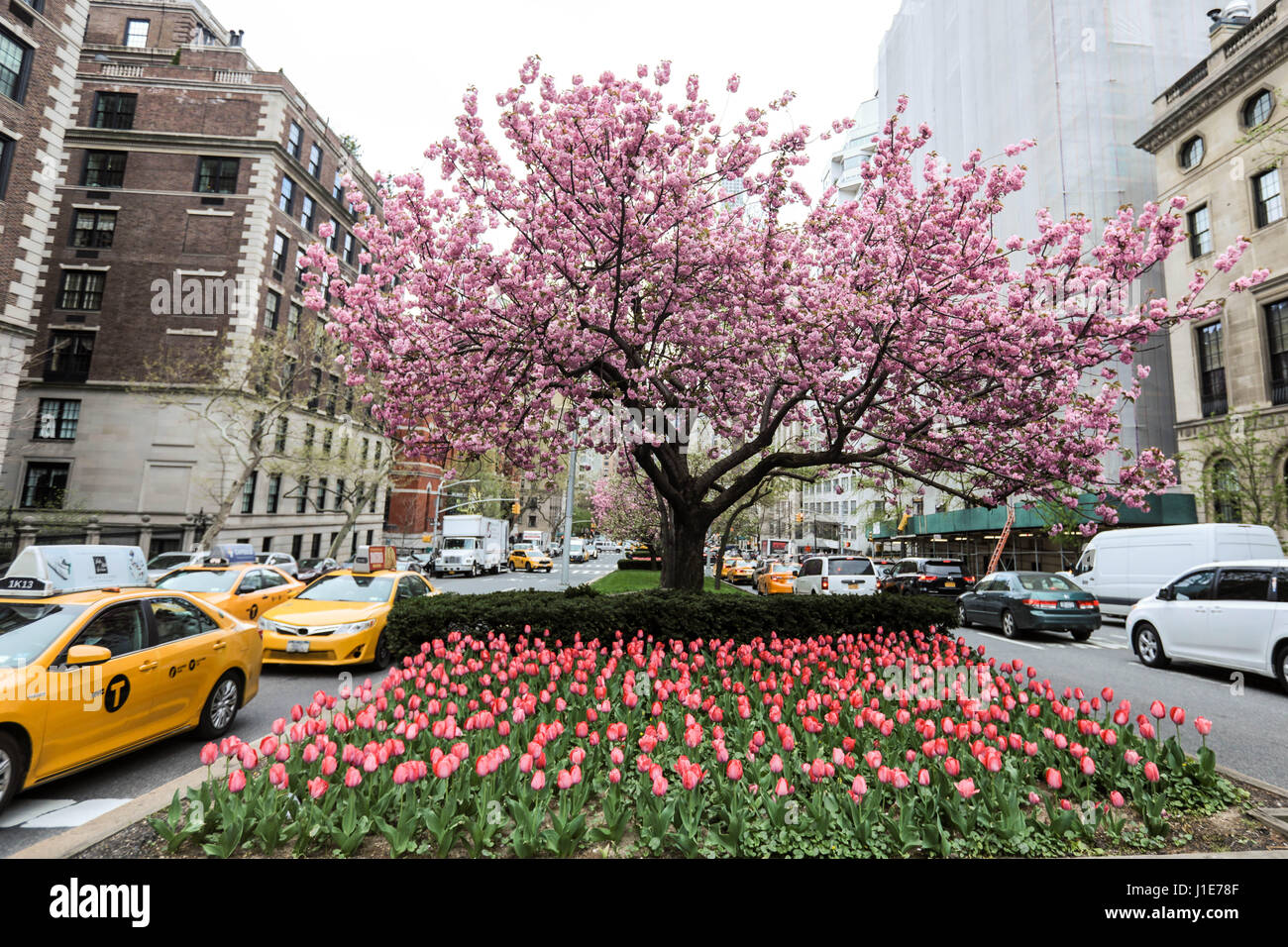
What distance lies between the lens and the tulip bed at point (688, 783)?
352cm

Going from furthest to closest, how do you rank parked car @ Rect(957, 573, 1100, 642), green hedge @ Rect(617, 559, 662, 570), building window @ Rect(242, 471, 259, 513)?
green hedge @ Rect(617, 559, 662, 570)
building window @ Rect(242, 471, 259, 513)
parked car @ Rect(957, 573, 1100, 642)

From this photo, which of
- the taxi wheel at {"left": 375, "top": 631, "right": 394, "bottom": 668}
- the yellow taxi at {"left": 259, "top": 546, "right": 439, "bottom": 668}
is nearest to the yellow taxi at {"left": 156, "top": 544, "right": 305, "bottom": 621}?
the yellow taxi at {"left": 259, "top": 546, "right": 439, "bottom": 668}

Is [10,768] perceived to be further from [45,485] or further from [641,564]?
[641,564]

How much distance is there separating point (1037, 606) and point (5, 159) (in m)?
33.0

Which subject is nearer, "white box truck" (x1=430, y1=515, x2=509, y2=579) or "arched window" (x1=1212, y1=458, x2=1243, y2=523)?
"arched window" (x1=1212, y1=458, x2=1243, y2=523)

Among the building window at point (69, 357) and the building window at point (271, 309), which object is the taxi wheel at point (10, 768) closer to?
the building window at point (271, 309)

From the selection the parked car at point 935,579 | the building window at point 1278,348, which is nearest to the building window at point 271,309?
the parked car at point 935,579

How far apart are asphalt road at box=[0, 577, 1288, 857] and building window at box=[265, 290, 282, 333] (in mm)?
29756

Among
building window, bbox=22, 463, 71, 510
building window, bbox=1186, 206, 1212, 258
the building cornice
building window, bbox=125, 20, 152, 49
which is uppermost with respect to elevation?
building window, bbox=125, 20, 152, 49

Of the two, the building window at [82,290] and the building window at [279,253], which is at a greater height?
the building window at [279,253]

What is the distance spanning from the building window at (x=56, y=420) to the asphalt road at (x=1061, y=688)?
30.4 meters

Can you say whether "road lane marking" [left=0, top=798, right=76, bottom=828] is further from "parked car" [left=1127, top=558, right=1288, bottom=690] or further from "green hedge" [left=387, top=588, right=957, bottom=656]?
"parked car" [left=1127, top=558, right=1288, bottom=690]

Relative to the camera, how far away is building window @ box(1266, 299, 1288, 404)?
23.5 metres

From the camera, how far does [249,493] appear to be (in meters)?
33.0
